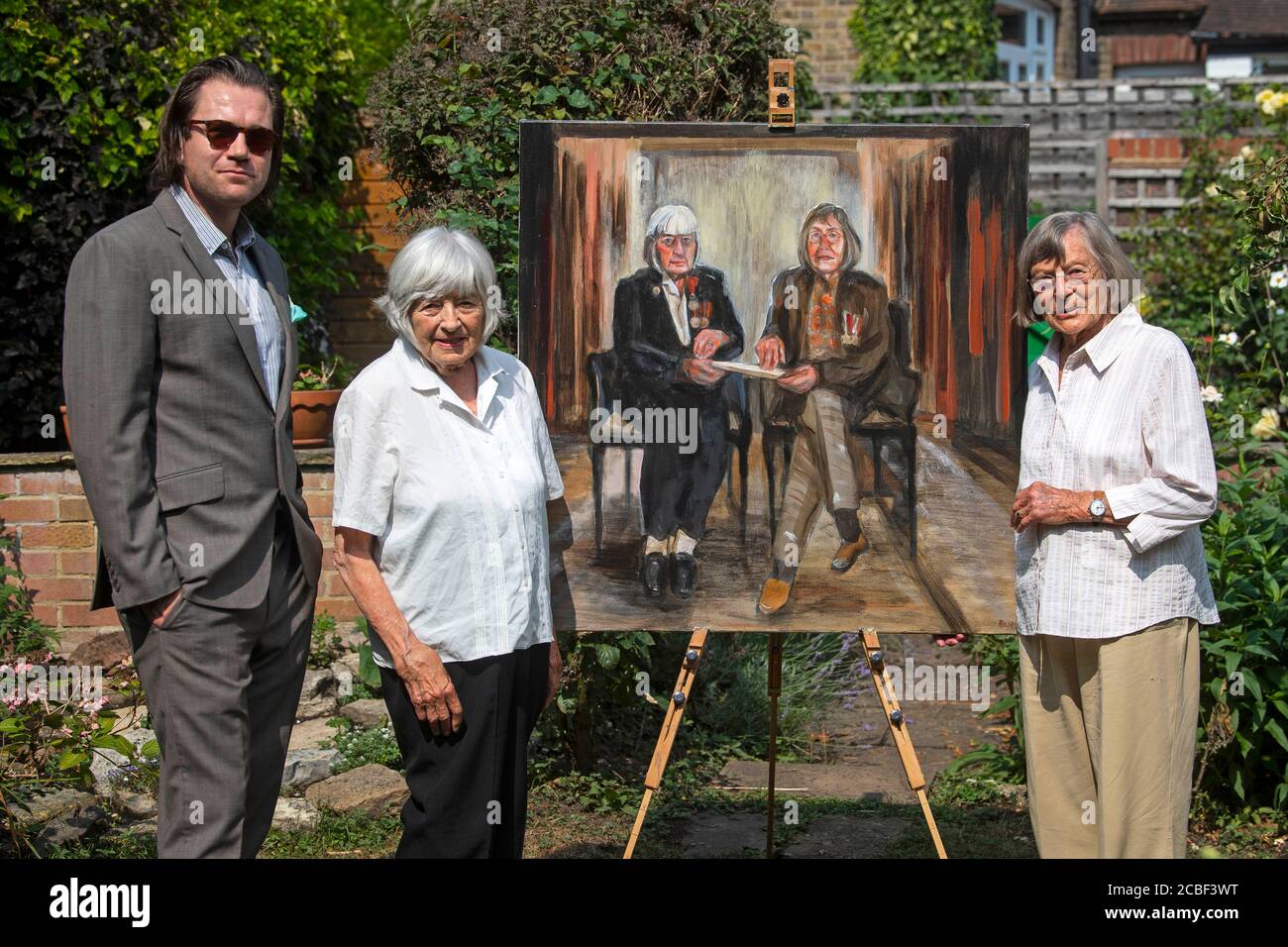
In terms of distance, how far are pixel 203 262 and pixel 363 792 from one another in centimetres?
242

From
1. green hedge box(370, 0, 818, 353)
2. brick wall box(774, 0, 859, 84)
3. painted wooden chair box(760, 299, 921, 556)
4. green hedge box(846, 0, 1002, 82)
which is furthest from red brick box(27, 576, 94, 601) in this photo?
brick wall box(774, 0, 859, 84)

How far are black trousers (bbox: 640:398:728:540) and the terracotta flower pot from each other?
2751 mm

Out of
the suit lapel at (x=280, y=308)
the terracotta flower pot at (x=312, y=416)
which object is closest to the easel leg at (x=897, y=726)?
the suit lapel at (x=280, y=308)

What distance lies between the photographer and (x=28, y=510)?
5859 mm

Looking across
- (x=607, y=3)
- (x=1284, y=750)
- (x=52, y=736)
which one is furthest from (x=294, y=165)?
(x=1284, y=750)

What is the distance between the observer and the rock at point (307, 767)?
4871 millimetres

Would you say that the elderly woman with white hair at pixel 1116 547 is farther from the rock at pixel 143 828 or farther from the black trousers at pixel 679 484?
the rock at pixel 143 828

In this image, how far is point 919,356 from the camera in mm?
3766

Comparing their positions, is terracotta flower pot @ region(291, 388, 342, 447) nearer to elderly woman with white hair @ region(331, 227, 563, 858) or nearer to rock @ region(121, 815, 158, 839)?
rock @ region(121, 815, 158, 839)

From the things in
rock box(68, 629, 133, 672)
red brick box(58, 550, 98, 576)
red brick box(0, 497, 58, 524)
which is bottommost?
rock box(68, 629, 133, 672)

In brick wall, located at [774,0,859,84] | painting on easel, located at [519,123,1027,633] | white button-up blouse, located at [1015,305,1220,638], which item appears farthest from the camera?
brick wall, located at [774,0,859,84]

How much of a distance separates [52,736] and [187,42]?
3.73 m

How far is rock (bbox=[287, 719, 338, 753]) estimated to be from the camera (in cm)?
523
